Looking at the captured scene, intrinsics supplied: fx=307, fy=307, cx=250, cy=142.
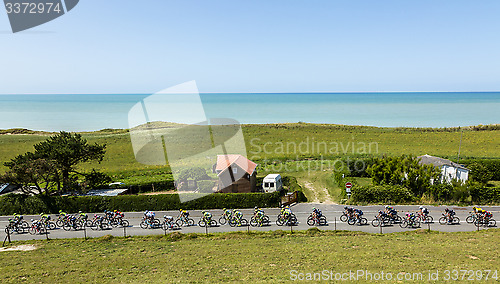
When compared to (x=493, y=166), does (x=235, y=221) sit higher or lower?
lower

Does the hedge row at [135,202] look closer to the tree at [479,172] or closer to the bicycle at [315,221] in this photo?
the bicycle at [315,221]

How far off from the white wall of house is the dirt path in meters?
13.7

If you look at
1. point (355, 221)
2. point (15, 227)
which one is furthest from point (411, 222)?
point (15, 227)

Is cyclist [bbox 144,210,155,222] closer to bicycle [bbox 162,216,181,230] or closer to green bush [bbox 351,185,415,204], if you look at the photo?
bicycle [bbox 162,216,181,230]

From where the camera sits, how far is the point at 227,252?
64.8 ft

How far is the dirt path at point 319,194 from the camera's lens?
113 feet

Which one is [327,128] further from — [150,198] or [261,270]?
[261,270]

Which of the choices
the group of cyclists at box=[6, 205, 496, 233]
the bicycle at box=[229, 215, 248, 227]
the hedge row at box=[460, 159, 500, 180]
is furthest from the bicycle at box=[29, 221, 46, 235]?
the hedge row at box=[460, 159, 500, 180]

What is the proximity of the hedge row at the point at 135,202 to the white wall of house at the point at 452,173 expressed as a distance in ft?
70.5

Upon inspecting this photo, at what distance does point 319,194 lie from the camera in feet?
121

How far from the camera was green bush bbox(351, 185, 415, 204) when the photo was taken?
3180 centimetres

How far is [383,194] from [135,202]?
84.9ft

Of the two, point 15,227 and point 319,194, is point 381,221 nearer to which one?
point 319,194

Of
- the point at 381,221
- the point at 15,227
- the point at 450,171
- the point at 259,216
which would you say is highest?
the point at 450,171
